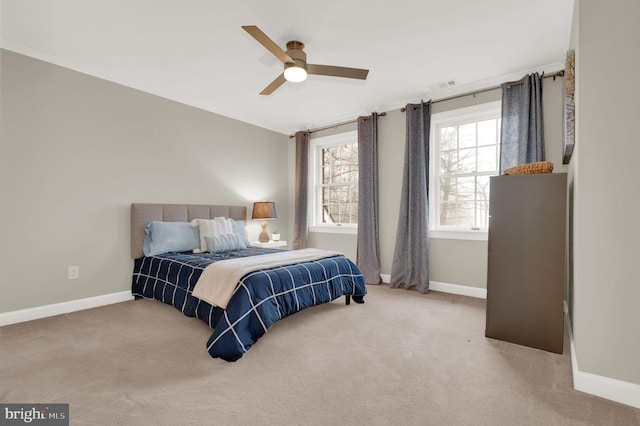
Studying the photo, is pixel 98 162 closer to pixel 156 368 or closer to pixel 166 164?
pixel 166 164

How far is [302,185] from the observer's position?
521 cm

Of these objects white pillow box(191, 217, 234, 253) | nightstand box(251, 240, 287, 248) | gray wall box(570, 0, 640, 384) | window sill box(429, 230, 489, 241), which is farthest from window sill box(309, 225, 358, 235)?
gray wall box(570, 0, 640, 384)

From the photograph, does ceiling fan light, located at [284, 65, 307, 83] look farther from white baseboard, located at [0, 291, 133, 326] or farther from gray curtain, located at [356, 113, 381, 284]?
white baseboard, located at [0, 291, 133, 326]

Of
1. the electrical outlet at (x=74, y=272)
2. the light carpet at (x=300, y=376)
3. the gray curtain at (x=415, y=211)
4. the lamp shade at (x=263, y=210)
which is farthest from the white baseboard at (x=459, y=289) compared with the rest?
the electrical outlet at (x=74, y=272)

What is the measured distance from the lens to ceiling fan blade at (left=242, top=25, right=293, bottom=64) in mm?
2020

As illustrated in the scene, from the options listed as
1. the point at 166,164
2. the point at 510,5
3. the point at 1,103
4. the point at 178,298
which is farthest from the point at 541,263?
the point at 1,103

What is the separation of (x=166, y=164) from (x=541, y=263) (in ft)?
13.5

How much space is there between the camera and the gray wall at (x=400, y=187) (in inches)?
122

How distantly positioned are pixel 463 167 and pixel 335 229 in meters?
2.15

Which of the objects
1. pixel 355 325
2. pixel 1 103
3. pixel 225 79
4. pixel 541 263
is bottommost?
pixel 355 325

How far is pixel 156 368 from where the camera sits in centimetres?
194

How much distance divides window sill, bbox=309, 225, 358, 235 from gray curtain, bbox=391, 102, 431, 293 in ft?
2.92

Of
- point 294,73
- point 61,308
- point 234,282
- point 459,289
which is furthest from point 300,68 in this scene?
point 61,308

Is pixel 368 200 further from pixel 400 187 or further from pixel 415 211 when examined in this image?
pixel 415 211
